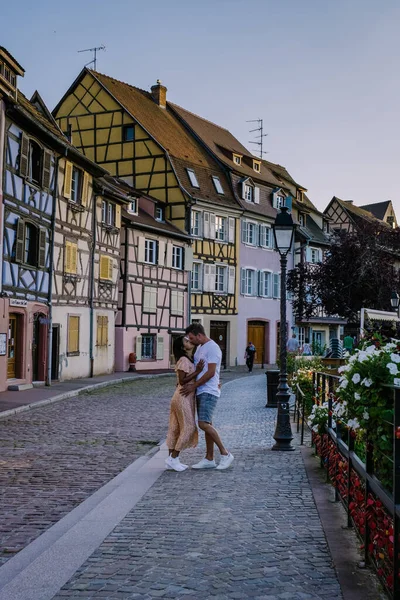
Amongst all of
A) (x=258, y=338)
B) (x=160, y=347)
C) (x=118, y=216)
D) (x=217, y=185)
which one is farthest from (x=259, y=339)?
(x=118, y=216)

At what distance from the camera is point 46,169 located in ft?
80.7

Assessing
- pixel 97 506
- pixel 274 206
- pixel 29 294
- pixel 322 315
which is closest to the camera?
pixel 97 506

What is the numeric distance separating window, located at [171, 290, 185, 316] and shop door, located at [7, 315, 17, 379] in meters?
16.6

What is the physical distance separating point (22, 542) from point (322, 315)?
160 ft

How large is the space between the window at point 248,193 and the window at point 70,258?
19686mm

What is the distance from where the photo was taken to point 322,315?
53688 millimetres

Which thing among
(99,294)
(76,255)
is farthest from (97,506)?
(99,294)

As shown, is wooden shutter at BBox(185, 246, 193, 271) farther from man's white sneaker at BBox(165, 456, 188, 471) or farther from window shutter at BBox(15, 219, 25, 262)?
man's white sneaker at BBox(165, 456, 188, 471)

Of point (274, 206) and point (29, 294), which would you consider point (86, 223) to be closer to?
point (29, 294)

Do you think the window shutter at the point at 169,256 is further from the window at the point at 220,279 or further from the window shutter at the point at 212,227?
the window at the point at 220,279

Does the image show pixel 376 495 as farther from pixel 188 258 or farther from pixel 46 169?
pixel 188 258

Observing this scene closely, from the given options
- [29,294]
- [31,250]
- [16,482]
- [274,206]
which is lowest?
[16,482]

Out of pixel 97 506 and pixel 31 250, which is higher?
pixel 31 250

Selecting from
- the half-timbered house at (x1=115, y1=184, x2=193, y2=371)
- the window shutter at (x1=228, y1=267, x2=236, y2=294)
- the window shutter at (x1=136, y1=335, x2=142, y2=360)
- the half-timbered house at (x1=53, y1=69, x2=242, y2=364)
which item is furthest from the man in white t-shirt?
the window shutter at (x1=228, y1=267, x2=236, y2=294)
